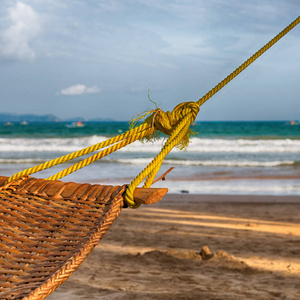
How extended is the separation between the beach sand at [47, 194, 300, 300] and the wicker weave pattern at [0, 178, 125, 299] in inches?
44.0

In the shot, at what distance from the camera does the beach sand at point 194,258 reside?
2662mm

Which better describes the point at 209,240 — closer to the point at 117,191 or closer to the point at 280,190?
the point at 117,191

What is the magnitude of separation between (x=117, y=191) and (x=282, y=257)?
2446 mm

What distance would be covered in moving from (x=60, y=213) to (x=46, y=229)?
0.08 meters

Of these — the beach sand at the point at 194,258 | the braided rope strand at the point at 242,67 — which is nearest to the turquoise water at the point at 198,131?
the beach sand at the point at 194,258

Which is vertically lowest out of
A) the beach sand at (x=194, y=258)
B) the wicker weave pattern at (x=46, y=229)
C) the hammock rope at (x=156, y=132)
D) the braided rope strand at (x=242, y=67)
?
the beach sand at (x=194, y=258)

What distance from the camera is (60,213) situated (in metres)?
1.54

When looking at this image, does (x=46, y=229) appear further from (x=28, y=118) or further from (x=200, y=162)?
(x=28, y=118)

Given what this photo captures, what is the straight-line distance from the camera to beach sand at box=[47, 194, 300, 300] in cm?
266

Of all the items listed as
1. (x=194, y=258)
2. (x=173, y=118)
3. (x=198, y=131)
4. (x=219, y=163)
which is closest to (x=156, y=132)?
(x=173, y=118)

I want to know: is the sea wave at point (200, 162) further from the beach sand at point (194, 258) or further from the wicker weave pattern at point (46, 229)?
the wicker weave pattern at point (46, 229)

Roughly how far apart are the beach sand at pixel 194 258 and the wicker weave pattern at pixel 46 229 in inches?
44.0

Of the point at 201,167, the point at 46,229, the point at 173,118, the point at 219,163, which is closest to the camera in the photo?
the point at 46,229

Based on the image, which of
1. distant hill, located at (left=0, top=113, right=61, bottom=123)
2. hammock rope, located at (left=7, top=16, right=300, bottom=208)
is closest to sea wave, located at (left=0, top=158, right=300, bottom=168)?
hammock rope, located at (left=7, top=16, right=300, bottom=208)
